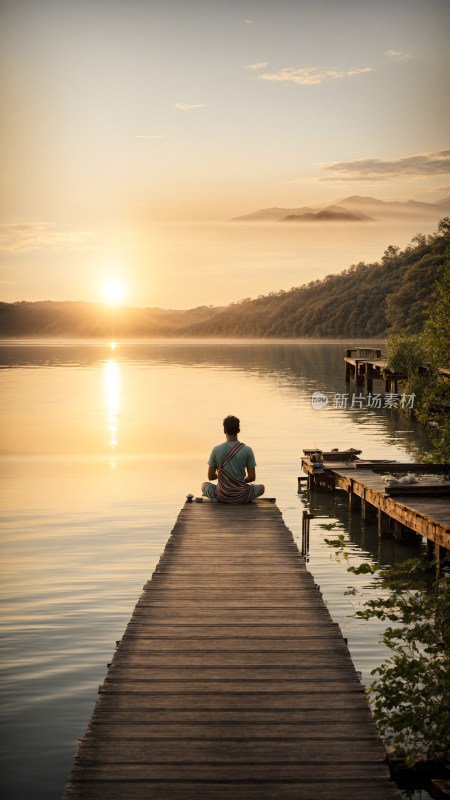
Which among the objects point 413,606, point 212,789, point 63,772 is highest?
point 413,606

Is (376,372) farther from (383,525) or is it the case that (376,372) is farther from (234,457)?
(234,457)

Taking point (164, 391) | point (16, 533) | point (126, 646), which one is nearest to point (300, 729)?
point (126, 646)

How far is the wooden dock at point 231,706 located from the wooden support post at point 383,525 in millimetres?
6605

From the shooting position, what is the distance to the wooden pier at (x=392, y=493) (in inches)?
484

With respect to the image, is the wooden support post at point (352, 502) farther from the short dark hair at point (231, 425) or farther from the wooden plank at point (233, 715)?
the wooden plank at point (233, 715)

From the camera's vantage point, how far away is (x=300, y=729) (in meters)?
5.67

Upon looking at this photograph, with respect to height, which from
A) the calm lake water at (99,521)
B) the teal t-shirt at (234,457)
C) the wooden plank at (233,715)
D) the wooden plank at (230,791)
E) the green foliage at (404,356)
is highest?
the green foliage at (404,356)

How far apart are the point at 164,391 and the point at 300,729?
49636 millimetres

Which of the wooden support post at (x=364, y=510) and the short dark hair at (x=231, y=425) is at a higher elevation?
the short dark hair at (x=231, y=425)

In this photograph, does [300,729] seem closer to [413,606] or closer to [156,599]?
[413,606]

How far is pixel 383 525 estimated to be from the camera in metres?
15.7
